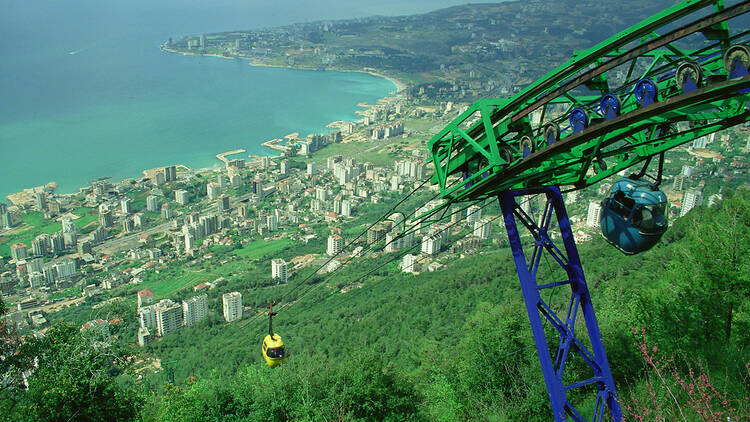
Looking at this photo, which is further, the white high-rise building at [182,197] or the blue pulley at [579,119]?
the white high-rise building at [182,197]

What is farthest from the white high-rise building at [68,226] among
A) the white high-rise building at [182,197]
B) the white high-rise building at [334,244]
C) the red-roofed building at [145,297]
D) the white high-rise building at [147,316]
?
the white high-rise building at [334,244]

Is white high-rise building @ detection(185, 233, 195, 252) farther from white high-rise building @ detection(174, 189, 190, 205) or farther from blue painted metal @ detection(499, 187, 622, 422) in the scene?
blue painted metal @ detection(499, 187, 622, 422)

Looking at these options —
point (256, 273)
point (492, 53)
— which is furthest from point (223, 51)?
Result: point (256, 273)

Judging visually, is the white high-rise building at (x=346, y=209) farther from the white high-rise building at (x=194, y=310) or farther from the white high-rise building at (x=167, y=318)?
the white high-rise building at (x=167, y=318)

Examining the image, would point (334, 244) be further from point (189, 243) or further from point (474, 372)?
point (474, 372)

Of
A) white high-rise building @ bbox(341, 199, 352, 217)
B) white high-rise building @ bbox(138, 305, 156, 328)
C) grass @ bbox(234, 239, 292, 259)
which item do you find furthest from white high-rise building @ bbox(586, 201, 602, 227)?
white high-rise building @ bbox(138, 305, 156, 328)

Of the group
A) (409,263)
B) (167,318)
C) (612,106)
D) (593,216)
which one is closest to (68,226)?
(167,318)
